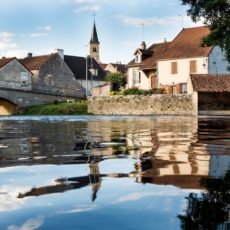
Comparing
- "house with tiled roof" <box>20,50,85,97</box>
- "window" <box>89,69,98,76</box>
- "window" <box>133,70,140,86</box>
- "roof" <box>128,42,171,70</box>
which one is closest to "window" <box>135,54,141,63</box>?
"roof" <box>128,42,171,70</box>

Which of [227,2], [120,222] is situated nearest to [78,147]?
[120,222]

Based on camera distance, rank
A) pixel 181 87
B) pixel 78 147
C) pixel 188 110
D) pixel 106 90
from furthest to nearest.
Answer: pixel 106 90 < pixel 181 87 < pixel 188 110 < pixel 78 147

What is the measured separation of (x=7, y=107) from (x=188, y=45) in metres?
29.1

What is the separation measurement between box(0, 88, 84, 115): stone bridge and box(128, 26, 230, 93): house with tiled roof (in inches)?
573

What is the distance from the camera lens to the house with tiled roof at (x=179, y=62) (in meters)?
54.8

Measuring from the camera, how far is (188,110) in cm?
4784

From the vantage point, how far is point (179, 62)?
5628cm

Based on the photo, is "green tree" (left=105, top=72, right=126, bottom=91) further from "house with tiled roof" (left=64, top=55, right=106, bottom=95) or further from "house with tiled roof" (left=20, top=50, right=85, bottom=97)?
"house with tiled roof" (left=64, top=55, right=106, bottom=95)

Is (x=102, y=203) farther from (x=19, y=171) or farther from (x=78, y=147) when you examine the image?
(x=78, y=147)

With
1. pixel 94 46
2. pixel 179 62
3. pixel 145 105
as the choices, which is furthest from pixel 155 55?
pixel 94 46

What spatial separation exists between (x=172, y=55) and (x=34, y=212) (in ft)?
179

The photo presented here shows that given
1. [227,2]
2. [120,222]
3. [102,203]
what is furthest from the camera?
[227,2]

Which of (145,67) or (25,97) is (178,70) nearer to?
(145,67)

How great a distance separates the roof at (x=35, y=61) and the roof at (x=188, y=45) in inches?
985
